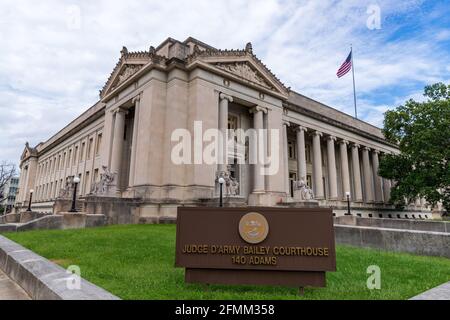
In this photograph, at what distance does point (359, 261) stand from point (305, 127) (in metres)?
29.3

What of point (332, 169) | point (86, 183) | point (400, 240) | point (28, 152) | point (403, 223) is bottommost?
point (400, 240)

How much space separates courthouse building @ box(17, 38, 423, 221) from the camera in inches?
923

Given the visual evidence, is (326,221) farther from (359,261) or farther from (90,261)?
(90,261)

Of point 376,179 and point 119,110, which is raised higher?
point 119,110

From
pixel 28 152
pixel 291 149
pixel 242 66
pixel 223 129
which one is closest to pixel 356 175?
pixel 291 149

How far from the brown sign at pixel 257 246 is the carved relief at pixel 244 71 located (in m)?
22.7

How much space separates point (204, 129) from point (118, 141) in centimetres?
1071

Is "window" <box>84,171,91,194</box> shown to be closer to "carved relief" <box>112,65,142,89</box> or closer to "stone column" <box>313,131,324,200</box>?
"carved relief" <box>112,65,142,89</box>

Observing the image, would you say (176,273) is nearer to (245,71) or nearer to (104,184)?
(104,184)

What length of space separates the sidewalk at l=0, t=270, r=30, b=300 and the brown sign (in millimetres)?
2766

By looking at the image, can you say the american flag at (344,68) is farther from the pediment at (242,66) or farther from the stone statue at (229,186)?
the stone statue at (229,186)

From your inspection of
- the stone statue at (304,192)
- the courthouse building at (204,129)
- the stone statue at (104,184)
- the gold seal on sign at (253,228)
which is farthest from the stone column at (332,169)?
the gold seal on sign at (253,228)

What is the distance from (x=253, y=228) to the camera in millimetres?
5422

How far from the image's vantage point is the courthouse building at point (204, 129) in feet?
76.9
